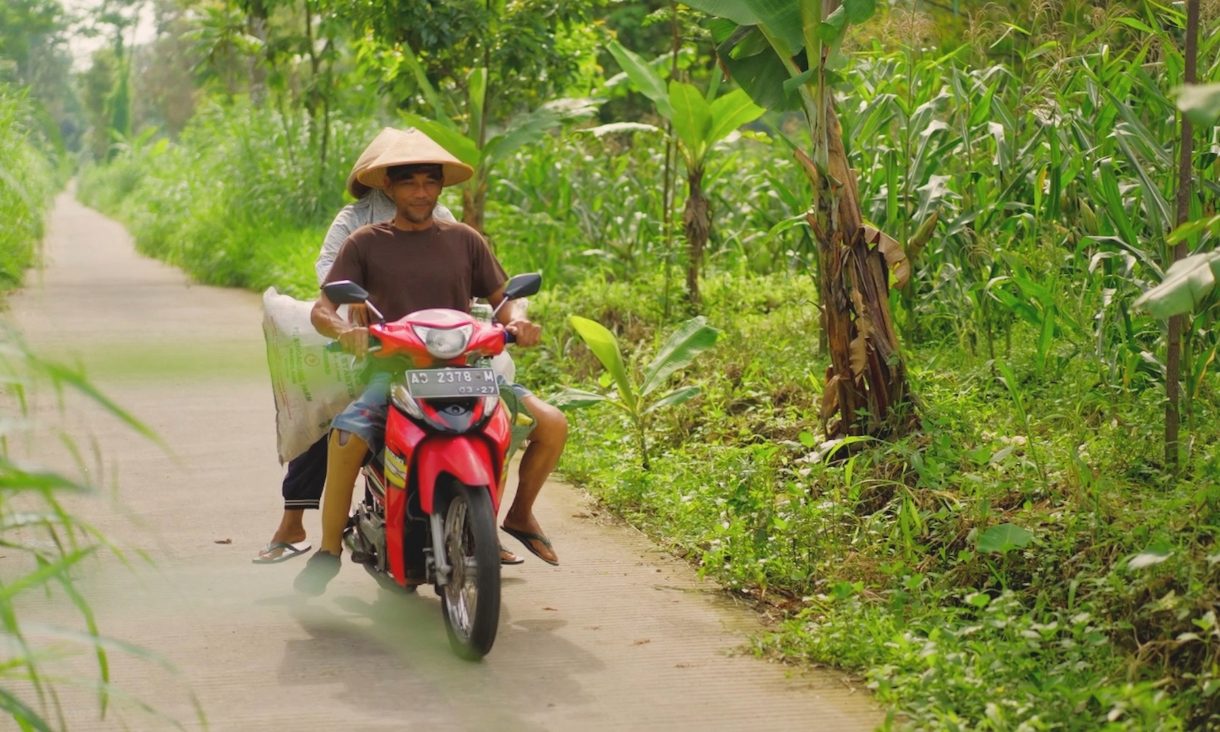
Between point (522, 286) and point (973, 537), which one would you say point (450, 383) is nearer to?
point (522, 286)

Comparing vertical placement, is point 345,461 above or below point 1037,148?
below

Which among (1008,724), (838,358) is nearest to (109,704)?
(1008,724)

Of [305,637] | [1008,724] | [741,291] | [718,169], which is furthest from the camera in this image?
[718,169]

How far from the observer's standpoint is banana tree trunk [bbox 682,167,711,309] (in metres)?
10.5

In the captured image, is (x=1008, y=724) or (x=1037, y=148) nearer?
(x=1008, y=724)

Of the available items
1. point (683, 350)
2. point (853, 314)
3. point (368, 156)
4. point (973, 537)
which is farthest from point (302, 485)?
point (973, 537)

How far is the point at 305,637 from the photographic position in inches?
216

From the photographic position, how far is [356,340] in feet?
17.9

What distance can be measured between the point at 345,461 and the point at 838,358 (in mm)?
2294

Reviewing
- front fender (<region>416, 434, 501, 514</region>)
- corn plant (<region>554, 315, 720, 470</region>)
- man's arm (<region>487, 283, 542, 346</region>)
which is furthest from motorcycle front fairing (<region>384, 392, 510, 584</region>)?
corn plant (<region>554, 315, 720, 470</region>)

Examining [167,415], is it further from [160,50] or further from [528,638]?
[160,50]

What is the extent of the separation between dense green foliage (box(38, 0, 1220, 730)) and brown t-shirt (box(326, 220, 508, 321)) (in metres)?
1.52

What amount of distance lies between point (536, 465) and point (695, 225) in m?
4.90

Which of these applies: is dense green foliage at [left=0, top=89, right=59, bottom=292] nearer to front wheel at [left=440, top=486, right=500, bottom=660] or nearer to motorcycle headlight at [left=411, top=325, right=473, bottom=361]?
motorcycle headlight at [left=411, top=325, right=473, bottom=361]
